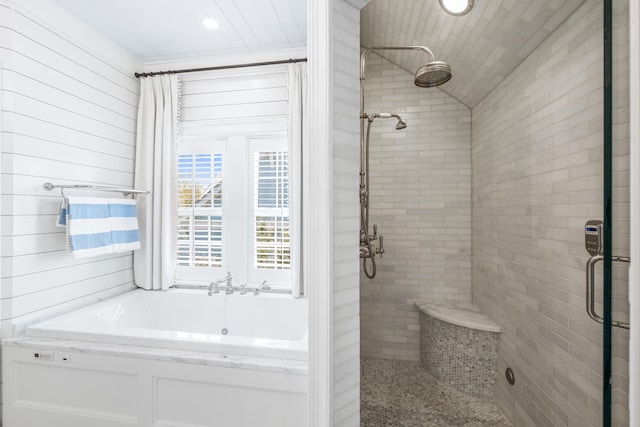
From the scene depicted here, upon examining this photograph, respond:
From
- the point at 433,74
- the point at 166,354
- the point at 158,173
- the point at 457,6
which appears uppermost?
the point at 457,6

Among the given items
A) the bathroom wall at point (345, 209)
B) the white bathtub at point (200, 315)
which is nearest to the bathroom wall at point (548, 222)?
the bathroom wall at point (345, 209)

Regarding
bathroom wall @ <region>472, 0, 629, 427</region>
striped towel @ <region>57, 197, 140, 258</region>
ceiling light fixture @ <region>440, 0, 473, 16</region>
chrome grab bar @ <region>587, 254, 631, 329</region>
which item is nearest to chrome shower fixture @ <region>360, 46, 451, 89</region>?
ceiling light fixture @ <region>440, 0, 473, 16</region>

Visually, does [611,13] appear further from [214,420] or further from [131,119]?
[131,119]

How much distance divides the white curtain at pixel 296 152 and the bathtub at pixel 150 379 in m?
0.85

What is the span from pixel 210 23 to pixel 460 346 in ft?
9.03

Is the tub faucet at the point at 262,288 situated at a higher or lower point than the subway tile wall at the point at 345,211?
lower

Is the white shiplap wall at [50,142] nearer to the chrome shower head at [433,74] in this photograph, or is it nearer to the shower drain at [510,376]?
the chrome shower head at [433,74]

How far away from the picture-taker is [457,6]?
1270 mm

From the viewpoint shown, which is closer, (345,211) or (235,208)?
(345,211)

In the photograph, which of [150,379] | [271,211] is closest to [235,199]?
[271,211]

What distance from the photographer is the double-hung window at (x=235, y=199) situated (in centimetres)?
248

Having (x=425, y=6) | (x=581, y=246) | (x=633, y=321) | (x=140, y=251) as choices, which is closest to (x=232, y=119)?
(x=140, y=251)

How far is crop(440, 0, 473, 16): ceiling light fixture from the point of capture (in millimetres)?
1243

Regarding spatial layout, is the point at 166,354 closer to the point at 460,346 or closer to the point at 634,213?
the point at 460,346
